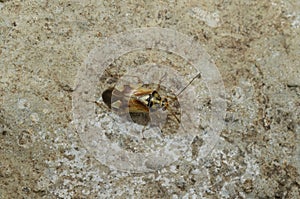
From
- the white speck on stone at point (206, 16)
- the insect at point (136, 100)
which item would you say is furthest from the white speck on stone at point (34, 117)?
the white speck on stone at point (206, 16)

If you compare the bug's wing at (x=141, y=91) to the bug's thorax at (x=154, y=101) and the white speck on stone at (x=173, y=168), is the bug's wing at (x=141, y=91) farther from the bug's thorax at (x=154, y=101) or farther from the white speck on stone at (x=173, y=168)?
the white speck on stone at (x=173, y=168)

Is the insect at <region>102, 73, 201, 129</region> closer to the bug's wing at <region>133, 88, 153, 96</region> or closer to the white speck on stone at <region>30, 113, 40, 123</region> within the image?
the bug's wing at <region>133, 88, 153, 96</region>

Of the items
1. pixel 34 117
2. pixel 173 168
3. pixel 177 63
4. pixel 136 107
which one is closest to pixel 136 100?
pixel 136 107

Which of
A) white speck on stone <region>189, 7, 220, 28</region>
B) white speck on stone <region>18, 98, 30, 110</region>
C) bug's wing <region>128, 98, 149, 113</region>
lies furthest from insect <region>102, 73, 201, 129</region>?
white speck on stone <region>18, 98, 30, 110</region>

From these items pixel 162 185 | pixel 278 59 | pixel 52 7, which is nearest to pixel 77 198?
pixel 162 185

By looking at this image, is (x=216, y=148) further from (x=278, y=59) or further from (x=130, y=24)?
(x=130, y=24)

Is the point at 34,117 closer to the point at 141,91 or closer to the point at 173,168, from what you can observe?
the point at 141,91

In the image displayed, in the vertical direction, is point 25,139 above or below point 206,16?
below
